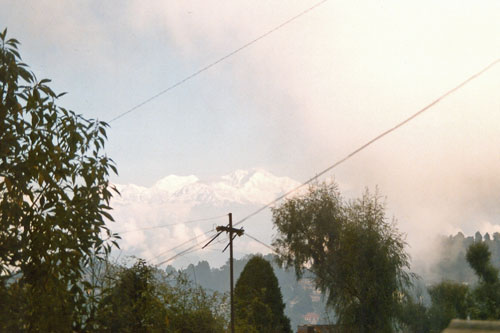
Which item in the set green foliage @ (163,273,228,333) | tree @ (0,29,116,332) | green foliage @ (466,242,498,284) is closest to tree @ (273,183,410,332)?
green foliage @ (466,242,498,284)

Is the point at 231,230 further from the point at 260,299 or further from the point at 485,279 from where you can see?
the point at 485,279

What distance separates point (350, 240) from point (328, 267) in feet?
11.2

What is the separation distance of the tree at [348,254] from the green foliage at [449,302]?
14.0 metres

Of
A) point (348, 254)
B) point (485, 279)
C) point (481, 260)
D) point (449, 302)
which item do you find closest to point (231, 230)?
point (348, 254)

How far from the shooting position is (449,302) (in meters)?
58.2

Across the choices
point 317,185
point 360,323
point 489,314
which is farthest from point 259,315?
point 489,314

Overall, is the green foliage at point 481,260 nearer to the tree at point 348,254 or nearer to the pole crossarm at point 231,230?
the tree at point 348,254

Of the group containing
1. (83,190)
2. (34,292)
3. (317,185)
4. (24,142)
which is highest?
(317,185)

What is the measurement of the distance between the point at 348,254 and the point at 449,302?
21.2 metres

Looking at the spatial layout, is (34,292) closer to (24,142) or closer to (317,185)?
(24,142)

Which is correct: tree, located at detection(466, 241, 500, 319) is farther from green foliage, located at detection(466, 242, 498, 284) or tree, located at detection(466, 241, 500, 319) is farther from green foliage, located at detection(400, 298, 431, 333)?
green foliage, located at detection(400, 298, 431, 333)

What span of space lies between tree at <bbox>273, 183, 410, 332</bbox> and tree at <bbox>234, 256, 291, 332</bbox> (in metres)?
6.75

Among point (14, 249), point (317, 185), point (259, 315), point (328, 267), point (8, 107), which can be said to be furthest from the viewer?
point (317, 185)

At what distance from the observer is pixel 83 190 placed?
726 cm
